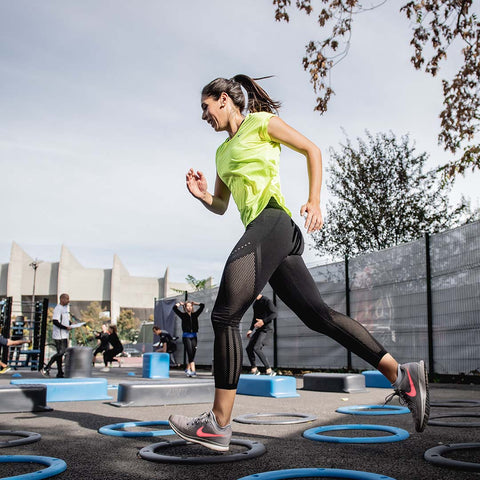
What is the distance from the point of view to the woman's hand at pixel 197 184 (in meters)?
3.26

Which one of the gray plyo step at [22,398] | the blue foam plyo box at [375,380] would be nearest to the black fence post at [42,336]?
the blue foam plyo box at [375,380]

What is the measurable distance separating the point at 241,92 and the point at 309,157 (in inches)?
26.3

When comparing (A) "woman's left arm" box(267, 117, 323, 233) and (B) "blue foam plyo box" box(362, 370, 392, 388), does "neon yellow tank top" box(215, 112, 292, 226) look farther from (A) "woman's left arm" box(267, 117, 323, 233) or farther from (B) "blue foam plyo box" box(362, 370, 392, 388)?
(B) "blue foam plyo box" box(362, 370, 392, 388)

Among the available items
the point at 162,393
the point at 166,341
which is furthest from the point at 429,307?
the point at 166,341

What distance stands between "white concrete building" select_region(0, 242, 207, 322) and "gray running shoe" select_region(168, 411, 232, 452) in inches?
2464

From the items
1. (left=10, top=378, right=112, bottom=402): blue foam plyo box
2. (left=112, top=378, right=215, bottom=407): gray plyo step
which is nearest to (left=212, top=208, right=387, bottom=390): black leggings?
(left=112, top=378, right=215, bottom=407): gray plyo step

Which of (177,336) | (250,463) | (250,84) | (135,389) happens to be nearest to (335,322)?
(250,463)

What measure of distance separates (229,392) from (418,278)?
8.52m

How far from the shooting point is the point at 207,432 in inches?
104

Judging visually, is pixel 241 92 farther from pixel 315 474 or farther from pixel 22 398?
pixel 22 398

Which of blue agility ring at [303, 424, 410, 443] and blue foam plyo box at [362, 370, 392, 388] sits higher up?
blue agility ring at [303, 424, 410, 443]

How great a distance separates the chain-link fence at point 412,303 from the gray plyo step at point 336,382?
8.60ft

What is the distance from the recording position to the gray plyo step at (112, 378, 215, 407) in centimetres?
556

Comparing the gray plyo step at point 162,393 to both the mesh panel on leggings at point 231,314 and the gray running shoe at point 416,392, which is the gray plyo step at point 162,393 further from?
the gray running shoe at point 416,392
